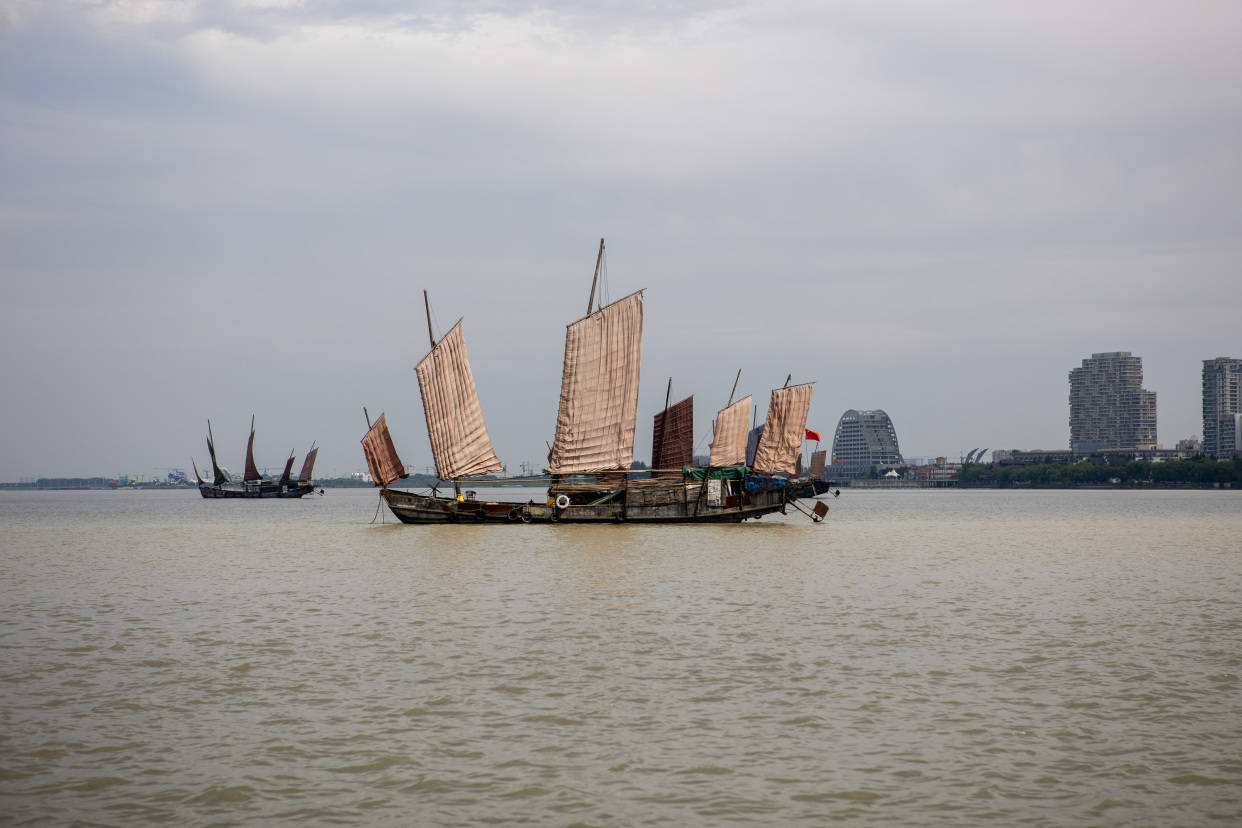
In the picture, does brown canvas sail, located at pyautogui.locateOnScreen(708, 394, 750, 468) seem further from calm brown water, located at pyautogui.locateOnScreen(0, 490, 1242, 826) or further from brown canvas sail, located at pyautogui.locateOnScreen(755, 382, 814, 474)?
calm brown water, located at pyautogui.locateOnScreen(0, 490, 1242, 826)

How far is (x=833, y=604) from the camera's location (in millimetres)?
29125

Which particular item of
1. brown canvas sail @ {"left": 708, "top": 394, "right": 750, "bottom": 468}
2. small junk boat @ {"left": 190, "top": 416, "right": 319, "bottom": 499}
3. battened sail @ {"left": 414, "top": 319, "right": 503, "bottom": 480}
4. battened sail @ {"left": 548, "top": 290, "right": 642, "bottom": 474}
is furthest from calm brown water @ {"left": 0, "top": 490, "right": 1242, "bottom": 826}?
small junk boat @ {"left": 190, "top": 416, "right": 319, "bottom": 499}

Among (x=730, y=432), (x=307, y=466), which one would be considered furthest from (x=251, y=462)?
(x=730, y=432)

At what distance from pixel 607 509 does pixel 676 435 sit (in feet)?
49.3

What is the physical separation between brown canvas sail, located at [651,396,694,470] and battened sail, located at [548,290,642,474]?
1156 centimetres

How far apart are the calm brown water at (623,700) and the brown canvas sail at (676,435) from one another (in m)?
43.6

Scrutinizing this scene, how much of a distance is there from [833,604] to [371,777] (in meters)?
18.4

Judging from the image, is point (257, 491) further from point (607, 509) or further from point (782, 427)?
point (607, 509)

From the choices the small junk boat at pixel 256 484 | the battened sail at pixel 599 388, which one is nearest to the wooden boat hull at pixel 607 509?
the battened sail at pixel 599 388

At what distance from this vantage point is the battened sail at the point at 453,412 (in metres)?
66.2

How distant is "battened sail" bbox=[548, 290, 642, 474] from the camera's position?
66.9 meters

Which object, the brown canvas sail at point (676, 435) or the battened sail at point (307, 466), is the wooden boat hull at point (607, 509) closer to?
the brown canvas sail at point (676, 435)

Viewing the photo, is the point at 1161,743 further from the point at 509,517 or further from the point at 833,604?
the point at 509,517

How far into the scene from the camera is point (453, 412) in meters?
67.5
